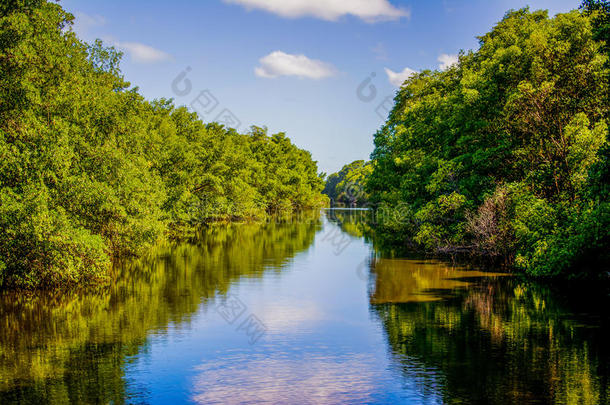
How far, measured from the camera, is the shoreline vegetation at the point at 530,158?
86.6ft

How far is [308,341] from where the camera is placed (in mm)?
21078

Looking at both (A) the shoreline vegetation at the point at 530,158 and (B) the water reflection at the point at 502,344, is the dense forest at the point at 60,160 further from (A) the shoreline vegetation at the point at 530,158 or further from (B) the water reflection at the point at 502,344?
(A) the shoreline vegetation at the point at 530,158

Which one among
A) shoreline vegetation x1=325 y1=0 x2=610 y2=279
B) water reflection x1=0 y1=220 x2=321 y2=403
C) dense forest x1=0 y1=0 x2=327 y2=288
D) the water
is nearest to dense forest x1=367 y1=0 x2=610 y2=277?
shoreline vegetation x1=325 y1=0 x2=610 y2=279

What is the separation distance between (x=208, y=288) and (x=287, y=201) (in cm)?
9453

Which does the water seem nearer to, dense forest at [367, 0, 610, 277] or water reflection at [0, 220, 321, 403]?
water reflection at [0, 220, 321, 403]

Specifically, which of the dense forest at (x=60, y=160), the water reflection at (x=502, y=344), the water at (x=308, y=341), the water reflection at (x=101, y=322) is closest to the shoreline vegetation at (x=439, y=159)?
the dense forest at (x=60, y=160)

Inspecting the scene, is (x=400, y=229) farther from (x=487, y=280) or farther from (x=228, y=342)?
(x=228, y=342)

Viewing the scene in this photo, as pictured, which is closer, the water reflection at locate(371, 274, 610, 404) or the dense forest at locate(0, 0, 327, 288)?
the water reflection at locate(371, 274, 610, 404)

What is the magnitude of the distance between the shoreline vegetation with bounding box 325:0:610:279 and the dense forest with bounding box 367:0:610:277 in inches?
2.8

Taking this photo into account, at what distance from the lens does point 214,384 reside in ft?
53.3

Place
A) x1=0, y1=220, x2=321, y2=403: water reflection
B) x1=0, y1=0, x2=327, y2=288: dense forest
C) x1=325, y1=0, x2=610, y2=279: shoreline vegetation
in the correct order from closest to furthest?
1. x1=0, y1=220, x2=321, y2=403: water reflection
2. x1=0, y1=0, x2=327, y2=288: dense forest
3. x1=325, y1=0, x2=610, y2=279: shoreline vegetation

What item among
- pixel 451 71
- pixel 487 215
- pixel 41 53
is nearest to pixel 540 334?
pixel 487 215

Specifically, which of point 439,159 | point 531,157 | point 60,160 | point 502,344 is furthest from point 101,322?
point 439,159

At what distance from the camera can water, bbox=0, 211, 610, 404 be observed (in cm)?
1556
